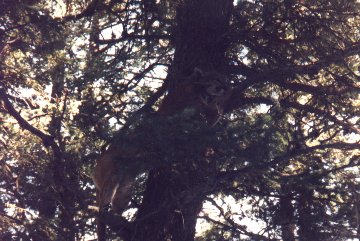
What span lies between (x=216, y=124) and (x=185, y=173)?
0.85 meters

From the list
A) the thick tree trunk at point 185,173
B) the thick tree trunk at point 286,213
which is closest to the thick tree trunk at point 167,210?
the thick tree trunk at point 185,173

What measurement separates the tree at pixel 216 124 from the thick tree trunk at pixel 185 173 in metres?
0.02

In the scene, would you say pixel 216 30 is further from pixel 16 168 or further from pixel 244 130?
pixel 16 168

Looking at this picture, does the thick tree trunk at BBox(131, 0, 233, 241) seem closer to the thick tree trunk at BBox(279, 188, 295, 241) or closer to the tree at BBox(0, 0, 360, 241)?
the tree at BBox(0, 0, 360, 241)

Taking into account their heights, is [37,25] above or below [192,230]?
above

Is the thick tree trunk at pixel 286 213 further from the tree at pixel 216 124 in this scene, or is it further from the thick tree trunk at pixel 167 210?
the thick tree trunk at pixel 167 210

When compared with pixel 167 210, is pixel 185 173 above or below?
above

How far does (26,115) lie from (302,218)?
5.53m

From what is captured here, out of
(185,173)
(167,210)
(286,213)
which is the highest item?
(185,173)

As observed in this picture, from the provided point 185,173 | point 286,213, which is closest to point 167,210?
point 185,173

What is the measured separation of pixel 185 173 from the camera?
19.9 feet

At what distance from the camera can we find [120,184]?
6.55 meters

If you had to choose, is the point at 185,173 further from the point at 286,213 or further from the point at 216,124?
the point at 286,213

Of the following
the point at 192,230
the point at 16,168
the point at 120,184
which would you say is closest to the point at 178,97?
the point at 120,184
